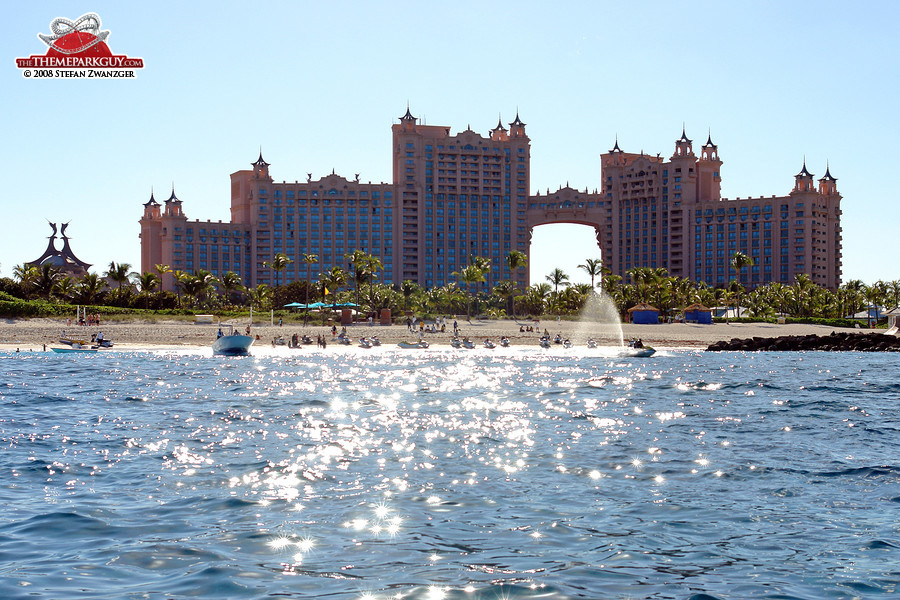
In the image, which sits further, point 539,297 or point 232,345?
point 539,297

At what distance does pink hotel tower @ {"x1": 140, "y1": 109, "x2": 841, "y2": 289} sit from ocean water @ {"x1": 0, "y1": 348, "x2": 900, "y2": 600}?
16277 centimetres

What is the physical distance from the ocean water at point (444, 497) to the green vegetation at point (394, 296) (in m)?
69.4

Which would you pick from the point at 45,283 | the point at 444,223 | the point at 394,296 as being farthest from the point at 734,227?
the point at 45,283

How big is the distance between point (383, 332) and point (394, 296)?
26923mm

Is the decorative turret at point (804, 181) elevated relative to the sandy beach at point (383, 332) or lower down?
elevated

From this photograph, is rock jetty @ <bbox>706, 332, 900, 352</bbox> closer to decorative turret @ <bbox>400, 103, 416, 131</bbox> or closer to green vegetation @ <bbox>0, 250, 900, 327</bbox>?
green vegetation @ <bbox>0, 250, 900, 327</bbox>

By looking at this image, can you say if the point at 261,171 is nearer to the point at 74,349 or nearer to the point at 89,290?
the point at 89,290

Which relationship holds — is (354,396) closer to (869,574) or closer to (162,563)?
(162,563)

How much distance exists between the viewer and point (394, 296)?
10944cm

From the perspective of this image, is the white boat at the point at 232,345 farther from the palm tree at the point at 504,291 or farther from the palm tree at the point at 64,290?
the palm tree at the point at 504,291

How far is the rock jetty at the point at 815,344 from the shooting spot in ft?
253

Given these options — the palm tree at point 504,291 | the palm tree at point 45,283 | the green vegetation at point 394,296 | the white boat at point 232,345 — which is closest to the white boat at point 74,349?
the white boat at point 232,345

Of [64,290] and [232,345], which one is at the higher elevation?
[64,290]

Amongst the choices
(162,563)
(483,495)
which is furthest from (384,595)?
(483,495)
